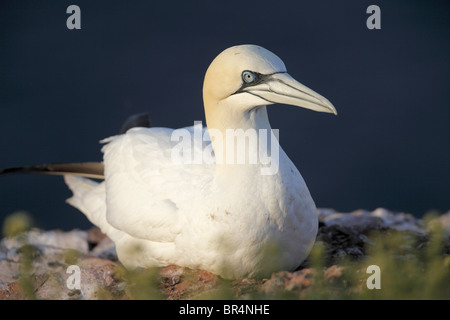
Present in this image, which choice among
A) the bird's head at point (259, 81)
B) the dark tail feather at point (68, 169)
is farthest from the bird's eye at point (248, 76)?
the dark tail feather at point (68, 169)

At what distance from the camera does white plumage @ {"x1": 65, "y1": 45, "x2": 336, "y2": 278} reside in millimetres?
4238

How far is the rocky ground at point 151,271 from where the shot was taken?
12.5 feet

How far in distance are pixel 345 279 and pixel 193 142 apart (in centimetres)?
190

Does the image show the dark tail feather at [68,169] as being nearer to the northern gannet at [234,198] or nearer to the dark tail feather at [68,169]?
the dark tail feather at [68,169]

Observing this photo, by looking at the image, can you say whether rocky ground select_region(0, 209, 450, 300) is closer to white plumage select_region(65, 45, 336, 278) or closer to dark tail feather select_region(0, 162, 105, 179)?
white plumage select_region(65, 45, 336, 278)

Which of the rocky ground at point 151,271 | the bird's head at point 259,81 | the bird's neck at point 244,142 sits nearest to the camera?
the rocky ground at point 151,271

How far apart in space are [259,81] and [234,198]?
0.79 meters

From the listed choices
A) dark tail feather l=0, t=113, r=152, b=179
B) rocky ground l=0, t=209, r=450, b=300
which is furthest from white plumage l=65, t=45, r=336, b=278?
dark tail feather l=0, t=113, r=152, b=179

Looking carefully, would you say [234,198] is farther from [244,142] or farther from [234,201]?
[244,142]

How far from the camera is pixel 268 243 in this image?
4.36m

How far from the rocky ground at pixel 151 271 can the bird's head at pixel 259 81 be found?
97 centimetres

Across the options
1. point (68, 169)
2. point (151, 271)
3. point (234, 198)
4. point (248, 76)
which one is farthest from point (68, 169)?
point (151, 271)

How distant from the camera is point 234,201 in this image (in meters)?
4.38

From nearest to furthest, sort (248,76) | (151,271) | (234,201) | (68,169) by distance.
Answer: (151,271)
(248,76)
(234,201)
(68,169)
